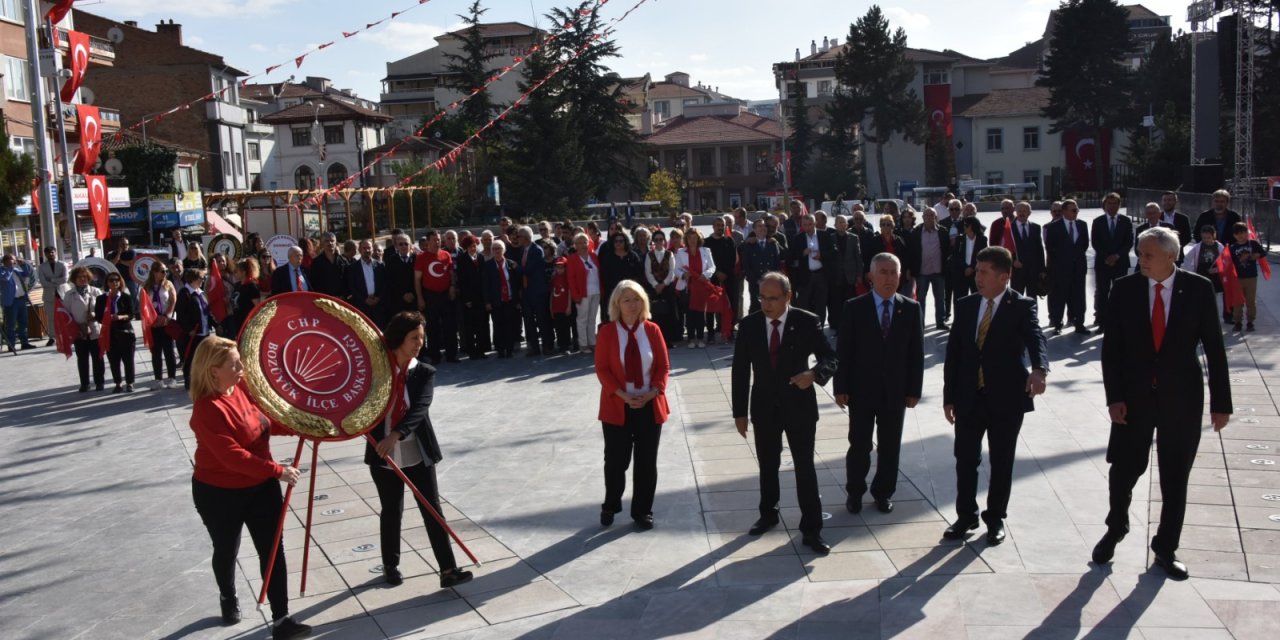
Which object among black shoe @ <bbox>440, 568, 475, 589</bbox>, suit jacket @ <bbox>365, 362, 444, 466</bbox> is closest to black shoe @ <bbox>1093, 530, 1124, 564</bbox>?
black shoe @ <bbox>440, 568, 475, 589</bbox>

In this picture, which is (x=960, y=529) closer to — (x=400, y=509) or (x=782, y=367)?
(x=782, y=367)

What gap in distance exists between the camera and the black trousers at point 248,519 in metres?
5.77

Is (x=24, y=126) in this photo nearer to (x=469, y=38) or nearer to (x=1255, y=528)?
(x=469, y=38)

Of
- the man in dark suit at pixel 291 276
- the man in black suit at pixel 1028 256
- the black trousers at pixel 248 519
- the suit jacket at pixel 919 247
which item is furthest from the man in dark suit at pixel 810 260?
the black trousers at pixel 248 519

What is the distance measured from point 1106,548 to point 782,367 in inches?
82.7

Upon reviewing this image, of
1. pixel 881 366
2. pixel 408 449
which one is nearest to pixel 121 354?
pixel 408 449

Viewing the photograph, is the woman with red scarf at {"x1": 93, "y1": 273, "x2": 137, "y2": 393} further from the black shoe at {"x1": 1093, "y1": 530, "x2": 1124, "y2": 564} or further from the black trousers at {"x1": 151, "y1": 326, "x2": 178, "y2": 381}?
the black shoe at {"x1": 1093, "y1": 530, "x2": 1124, "y2": 564}

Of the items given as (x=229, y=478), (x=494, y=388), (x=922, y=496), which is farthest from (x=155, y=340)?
(x=922, y=496)

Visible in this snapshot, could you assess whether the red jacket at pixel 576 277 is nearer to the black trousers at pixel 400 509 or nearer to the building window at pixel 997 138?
the black trousers at pixel 400 509

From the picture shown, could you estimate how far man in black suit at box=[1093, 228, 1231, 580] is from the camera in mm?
6020

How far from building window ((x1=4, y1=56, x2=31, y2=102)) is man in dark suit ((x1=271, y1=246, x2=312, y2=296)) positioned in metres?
27.5

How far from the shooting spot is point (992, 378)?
661 cm

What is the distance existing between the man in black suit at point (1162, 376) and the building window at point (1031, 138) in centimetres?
7189

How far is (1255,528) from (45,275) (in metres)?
17.9
